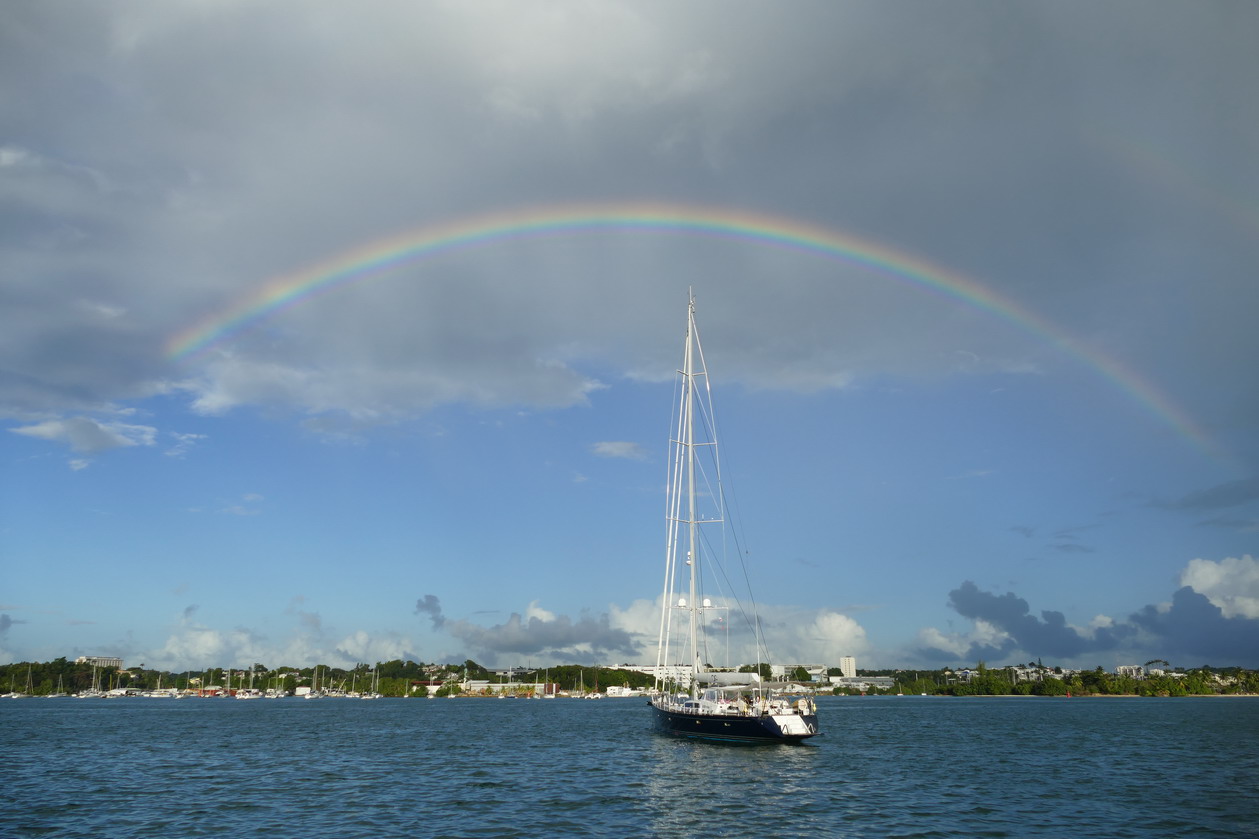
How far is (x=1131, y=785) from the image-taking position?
50.6 metres

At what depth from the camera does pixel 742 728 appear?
6725 cm

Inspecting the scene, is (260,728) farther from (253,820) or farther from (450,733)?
(253,820)

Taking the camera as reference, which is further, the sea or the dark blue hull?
the dark blue hull

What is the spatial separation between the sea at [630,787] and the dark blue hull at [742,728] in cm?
144

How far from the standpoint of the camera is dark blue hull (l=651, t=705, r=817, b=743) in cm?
6688

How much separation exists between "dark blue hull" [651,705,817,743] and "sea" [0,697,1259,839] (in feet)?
4.72

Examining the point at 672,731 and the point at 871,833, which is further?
the point at 672,731

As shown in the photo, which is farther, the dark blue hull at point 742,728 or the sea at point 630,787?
the dark blue hull at point 742,728

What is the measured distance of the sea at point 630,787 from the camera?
121 feet

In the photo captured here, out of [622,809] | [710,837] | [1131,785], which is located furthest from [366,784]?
[1131,785]

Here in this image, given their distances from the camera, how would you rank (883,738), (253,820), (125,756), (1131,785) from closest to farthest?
(253,820)
(1131,785)
(125,756)
(883,738)

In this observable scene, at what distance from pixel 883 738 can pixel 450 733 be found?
55.0 m

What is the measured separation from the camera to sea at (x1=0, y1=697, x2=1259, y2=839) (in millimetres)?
36969

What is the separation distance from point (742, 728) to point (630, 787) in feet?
67.3
